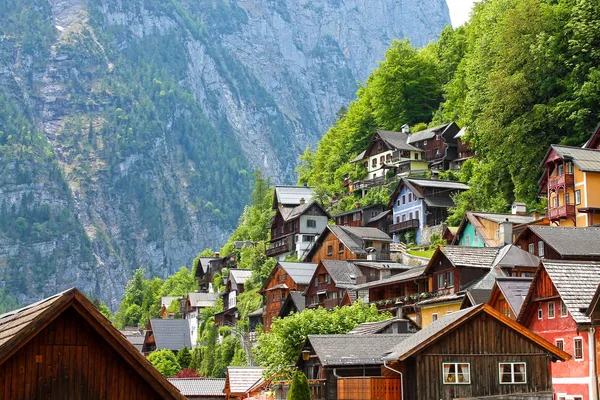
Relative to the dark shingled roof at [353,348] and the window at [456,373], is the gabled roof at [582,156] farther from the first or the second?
the window at [456,373]

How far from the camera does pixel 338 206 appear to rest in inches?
5054

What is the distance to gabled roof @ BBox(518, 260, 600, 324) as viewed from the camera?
44.8 meters

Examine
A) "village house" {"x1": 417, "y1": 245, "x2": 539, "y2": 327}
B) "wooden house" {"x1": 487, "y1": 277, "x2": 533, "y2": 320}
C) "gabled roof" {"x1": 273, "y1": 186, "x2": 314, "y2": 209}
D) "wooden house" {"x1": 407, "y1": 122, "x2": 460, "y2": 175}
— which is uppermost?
"wooden house" {"x1": 407, "y1": 122, "x2": 460, "y2": 175}

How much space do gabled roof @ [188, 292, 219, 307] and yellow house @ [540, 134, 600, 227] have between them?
66.6m

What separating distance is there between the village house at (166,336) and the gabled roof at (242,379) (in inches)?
2231

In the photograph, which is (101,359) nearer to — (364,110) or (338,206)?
(338,206)

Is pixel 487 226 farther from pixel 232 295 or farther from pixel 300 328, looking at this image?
pixel 232 295

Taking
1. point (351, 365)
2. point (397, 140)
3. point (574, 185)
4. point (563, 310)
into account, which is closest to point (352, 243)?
point (574, 185)

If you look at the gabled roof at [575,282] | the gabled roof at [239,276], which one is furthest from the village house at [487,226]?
the gabled roof at [239,276]

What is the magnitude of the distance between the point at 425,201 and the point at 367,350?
186ft

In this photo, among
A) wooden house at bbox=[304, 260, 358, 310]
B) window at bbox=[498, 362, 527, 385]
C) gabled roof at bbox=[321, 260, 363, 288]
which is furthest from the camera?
gabled roof at bbox=[321, 260, 363, 288]

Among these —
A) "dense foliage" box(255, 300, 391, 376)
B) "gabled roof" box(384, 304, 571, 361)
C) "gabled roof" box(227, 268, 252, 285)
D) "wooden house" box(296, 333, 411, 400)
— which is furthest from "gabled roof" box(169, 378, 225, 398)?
"gabled roof" box(227, 268, 252, 285)

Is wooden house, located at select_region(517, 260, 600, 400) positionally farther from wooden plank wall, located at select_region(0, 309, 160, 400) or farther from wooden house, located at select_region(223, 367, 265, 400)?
wooden plank wall, located at select_region(0, 309, 160, 400)

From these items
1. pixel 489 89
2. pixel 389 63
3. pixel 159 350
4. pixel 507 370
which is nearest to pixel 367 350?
pixel 507 370
